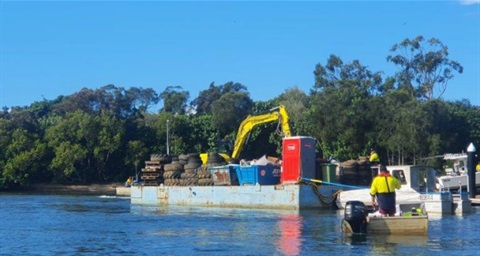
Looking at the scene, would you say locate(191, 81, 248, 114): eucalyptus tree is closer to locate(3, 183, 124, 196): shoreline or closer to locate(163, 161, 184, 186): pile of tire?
locate(3, 183, 124, 196): shoreline

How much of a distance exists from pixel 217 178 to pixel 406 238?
21092 millimetres

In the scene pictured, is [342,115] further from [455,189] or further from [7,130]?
[7,130]

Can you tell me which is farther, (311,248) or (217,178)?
(217,178)

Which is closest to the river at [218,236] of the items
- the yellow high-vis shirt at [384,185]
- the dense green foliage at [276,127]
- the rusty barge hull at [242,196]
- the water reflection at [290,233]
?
the water reflection at [290,233]

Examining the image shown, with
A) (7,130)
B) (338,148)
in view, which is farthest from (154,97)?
(338,148)

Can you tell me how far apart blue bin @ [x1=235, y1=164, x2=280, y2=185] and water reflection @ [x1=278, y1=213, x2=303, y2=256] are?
21.7ft

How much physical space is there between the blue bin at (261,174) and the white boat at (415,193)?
5016mm

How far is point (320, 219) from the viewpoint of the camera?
100 feet

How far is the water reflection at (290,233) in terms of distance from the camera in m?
20.7

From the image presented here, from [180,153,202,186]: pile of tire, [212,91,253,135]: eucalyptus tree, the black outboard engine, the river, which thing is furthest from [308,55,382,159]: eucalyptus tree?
the black outboard engine

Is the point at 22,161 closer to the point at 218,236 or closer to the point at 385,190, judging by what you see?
the point at 218,236

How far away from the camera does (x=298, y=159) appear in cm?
3809

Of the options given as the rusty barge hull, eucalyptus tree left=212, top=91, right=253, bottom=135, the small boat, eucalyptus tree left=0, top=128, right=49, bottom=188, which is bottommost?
the small boat

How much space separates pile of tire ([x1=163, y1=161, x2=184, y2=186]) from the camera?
46.8 m
